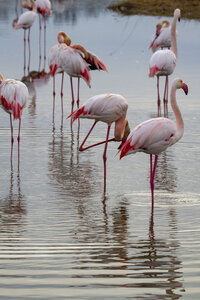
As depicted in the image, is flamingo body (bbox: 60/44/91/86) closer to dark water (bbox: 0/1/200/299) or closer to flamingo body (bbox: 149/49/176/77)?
dark water (bbox: 0/1/200/299)

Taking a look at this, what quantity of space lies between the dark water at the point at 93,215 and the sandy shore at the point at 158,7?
13.0m

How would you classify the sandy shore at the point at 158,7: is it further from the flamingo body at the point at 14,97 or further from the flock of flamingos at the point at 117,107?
the flamingo body at the point at 14,97

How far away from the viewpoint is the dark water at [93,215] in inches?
165

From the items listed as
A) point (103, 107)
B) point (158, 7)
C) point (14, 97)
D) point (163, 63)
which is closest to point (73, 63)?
point (163, 63)

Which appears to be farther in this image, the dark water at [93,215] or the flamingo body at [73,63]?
the flamingo body at [73,63]

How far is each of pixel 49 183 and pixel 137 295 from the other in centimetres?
284

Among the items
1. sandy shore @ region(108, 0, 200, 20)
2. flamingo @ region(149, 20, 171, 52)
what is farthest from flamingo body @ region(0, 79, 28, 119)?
sandy shore @ region(108, 0, 200, 20)

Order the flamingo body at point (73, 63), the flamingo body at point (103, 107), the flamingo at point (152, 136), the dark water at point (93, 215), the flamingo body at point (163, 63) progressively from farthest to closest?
the flamingo body at point (163, 63) → the flamingo body at point (73, 63) → the flamingo body at point (103, 107) → the flamingo at point (152, 136) → the dark water at point (93, 215)

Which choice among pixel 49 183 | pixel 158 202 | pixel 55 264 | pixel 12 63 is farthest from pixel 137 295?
pixel 12 63

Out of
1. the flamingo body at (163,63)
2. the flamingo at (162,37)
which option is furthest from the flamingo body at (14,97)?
the flamingo at (162,37)

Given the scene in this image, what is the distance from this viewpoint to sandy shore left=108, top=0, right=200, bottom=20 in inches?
956

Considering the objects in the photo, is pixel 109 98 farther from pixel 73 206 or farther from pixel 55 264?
pixel 55 264

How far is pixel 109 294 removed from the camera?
4.02 meters

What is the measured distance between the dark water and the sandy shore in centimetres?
1297
